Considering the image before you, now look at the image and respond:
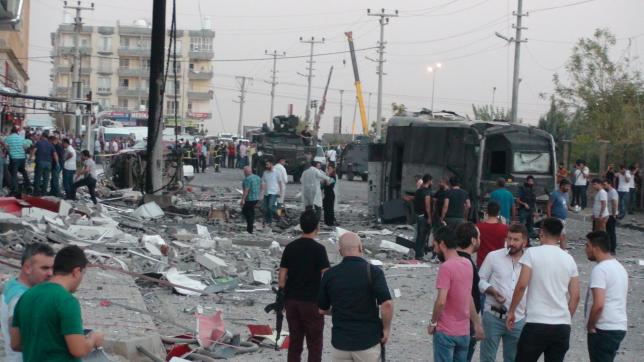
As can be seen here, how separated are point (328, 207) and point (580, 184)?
39.8 ft

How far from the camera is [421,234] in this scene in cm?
1930

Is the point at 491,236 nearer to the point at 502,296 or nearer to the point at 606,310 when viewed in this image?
the point at 502,296

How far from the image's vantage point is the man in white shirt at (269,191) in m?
24.1

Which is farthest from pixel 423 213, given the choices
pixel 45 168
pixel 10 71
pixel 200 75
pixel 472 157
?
pixel 200 75

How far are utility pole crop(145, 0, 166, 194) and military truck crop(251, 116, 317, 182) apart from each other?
17350 mm

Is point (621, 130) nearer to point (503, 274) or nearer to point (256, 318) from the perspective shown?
point (256, 318)

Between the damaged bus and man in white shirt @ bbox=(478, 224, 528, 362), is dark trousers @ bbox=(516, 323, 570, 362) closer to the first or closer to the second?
man in white shirt @ bbox=(478, 224, 528, 362)

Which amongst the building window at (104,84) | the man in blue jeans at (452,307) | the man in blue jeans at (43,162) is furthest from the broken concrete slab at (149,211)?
the building window at (104,84)

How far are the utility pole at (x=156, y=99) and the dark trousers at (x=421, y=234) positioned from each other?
924 cm

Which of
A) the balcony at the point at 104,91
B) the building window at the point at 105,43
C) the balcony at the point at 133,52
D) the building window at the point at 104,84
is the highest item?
the building window at the point at 105,43

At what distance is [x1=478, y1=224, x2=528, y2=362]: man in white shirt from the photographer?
858cm

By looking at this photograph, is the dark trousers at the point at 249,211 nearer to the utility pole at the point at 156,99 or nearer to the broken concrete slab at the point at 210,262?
the utility pole at the point at 156,99

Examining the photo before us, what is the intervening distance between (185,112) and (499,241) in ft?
385

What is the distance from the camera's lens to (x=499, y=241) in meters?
10.5
